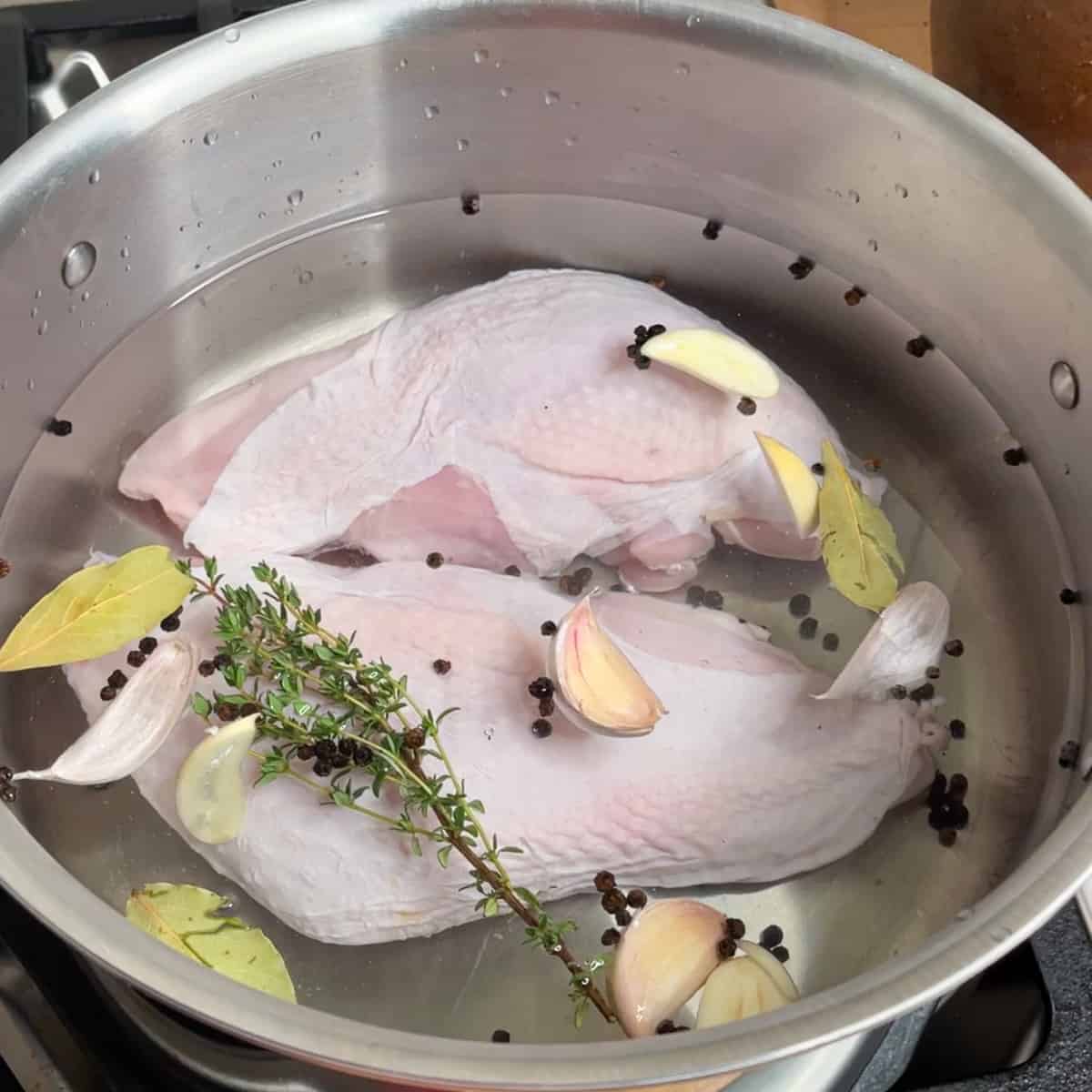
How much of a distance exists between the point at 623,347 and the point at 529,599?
0.74ft

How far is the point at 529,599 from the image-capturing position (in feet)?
2.90

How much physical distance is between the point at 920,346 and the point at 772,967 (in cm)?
60

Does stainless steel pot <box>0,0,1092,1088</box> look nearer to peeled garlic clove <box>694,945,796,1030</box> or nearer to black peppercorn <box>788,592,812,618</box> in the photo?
black peppercorn <box>788,592,812,618</box>

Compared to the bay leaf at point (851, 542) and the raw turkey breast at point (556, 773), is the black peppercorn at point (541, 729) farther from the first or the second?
the bay leaf at point (851, 542)

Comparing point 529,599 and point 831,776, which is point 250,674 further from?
→ point 831,776

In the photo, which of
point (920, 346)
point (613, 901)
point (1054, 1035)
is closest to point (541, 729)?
point (613, 901)

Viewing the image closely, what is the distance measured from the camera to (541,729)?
32.0 inches

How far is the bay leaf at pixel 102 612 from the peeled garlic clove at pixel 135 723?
4 cm

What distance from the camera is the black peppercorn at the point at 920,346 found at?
1.08m

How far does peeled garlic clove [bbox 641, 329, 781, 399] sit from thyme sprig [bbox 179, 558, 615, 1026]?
1.08 ft

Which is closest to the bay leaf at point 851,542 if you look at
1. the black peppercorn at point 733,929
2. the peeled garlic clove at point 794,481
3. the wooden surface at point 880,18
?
the peeled garlic clove at point 794,481

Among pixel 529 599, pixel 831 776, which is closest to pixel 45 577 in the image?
pixel 529 599

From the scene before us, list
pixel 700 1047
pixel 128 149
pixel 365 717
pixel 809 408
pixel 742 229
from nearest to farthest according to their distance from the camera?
pixel 700 1047
pixel 365 717
pixel 128 149
pixel 809 408
pixel 742 229

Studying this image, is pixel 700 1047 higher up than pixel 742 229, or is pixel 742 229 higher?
A: pixel 742 229
